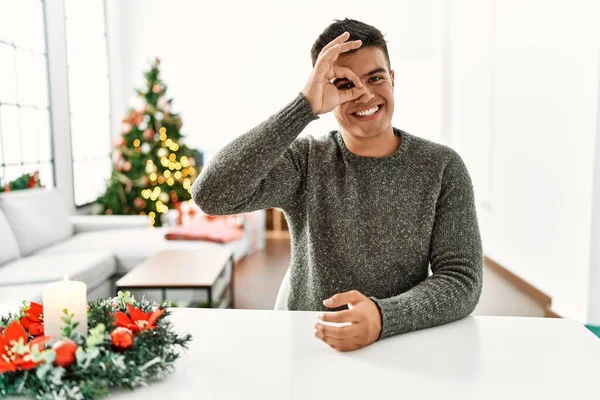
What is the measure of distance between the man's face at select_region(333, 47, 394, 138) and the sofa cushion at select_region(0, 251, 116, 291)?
7.39 ft

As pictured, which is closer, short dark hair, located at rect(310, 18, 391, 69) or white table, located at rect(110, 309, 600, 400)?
white table, located at rect(110, 309, 600, 400)

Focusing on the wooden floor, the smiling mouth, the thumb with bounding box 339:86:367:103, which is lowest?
the wooden floor

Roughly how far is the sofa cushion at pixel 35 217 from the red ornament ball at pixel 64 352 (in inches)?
130

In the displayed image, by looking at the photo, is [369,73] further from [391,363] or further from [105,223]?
[105,223]

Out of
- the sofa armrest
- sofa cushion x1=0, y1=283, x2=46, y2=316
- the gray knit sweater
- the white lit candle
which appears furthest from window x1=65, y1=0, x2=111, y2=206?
the white lit candle

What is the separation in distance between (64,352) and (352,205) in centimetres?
75

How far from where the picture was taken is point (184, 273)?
3334 millimetres

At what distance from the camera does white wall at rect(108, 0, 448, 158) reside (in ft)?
22.4

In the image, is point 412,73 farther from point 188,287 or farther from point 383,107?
point 383,107

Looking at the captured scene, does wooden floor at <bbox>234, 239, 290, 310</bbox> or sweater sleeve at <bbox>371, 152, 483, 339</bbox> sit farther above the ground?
sweater sleeve at <bbox>371, 152, 483, 339</bbox>

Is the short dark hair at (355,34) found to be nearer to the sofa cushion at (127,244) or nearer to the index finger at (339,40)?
the index finger at (339,40)

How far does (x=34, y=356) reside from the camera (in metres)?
0.81

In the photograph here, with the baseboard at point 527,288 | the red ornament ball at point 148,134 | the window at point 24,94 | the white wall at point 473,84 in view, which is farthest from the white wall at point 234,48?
the baseboard at point 527,288

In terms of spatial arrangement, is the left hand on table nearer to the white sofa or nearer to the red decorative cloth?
the white sofa
